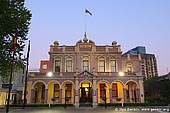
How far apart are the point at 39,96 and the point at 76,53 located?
10.2 metres

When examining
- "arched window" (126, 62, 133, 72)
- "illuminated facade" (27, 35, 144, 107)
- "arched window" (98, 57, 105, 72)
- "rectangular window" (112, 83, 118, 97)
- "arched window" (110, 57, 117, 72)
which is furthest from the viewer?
"arched window" (126, 62, 133, 72)

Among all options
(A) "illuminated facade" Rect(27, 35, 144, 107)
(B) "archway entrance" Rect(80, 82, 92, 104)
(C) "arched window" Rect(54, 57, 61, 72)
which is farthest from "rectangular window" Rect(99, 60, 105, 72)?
(C) "arched window" Rect(54, 57, 61, 72)

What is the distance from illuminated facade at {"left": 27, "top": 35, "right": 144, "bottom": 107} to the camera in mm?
29406

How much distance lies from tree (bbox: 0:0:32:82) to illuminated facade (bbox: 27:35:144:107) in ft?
33.9

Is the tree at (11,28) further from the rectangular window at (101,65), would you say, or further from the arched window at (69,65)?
the rectangular window at (101,65)

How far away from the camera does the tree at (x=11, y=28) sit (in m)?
17.6

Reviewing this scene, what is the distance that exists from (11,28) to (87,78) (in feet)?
49.0

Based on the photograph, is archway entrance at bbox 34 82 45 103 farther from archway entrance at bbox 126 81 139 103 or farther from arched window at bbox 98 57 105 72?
archway entrance at bbox 126 81 139 103

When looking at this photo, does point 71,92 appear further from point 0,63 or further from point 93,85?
point 0,63

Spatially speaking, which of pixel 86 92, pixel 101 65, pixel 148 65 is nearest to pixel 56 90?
pixel 86 92

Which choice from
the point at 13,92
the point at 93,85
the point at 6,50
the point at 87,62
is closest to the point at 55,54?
the point at 87,62

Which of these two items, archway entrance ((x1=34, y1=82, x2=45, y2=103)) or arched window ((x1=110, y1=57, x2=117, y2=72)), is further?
arched window ((x1=110, y1=57, x2=117, y2=72))

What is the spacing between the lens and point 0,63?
60.6 feet

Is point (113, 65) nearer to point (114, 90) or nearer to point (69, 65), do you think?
point (114, 90)
